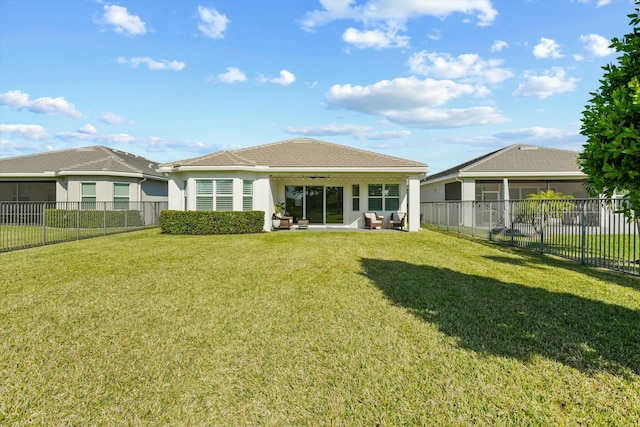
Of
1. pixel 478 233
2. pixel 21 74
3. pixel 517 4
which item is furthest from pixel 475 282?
pixel 21 74

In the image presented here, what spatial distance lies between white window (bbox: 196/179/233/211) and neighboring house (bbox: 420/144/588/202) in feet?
46.9

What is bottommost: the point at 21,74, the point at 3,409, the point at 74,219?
the point at 3,409

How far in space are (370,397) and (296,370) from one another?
33.3 inches

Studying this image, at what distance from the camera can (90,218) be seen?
1886 centimetres

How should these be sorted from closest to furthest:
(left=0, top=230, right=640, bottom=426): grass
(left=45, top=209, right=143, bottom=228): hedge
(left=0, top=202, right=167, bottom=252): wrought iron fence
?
(left=0, top=230, right=640, bottom=426): grass
(left=0, top=202, right=167, bottom=252): wrought iron fence
(left=45, top=209, right=143, bottom=228): hedge

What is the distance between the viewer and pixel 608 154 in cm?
398

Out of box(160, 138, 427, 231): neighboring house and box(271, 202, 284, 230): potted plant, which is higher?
box(160, 138, 427, 231): neighboring house

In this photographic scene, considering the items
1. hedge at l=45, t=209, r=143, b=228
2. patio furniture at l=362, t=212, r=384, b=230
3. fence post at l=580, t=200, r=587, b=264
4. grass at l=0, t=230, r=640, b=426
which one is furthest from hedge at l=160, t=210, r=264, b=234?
fence post at l=580, t=200, r=587, b=264

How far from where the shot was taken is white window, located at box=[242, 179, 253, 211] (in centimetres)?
1777

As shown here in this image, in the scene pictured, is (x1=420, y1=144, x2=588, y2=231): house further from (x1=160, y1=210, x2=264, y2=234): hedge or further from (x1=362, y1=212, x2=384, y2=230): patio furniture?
(x1=160, y1=210, x2=264, y2=234): hedge

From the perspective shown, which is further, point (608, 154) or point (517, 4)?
point (517, 4)

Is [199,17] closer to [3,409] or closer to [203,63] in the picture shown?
[203,63]

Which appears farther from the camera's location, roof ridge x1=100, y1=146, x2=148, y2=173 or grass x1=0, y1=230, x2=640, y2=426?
roof ridge x1=100, y1=146, x2=148, y2=173

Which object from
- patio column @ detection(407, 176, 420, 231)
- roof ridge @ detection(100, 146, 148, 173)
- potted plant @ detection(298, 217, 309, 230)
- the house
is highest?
roof ridge @ detection(100, 146, 148, 173)
